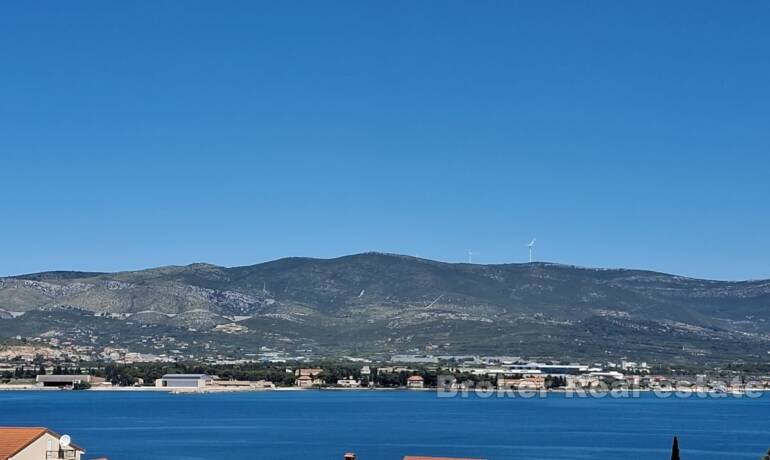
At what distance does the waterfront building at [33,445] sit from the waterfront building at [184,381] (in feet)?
358

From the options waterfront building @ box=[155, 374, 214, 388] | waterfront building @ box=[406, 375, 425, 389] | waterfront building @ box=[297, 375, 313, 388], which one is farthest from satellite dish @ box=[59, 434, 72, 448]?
waterfront building @ box=[297, 375, 313, 388]

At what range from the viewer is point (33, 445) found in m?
20.5

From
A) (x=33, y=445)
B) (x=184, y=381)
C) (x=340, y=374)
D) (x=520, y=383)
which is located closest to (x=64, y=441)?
(x=33, y=445)

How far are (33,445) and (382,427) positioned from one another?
55.1 m

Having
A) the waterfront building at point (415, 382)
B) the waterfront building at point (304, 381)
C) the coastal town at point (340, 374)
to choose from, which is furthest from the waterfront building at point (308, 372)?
the waterfront building at point (415, 382)

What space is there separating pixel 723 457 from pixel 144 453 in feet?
80.5

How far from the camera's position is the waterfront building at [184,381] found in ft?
425

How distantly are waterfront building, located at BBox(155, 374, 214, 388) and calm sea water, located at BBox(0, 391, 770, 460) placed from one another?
6.85 metres

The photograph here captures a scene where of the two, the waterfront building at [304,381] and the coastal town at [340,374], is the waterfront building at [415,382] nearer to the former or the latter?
the coastal town at [340,374]

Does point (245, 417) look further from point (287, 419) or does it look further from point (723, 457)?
point (723, 457)

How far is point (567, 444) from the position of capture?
64875 mm

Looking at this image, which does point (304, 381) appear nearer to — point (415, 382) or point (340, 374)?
point (340, 374)

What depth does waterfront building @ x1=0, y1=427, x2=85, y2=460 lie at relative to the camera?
20031 mm

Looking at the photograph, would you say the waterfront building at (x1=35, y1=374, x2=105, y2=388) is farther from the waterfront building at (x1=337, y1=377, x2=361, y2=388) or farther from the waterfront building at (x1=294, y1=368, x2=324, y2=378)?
the waterfront building at (x1=337, y1=377, x2=361, y2=388)
